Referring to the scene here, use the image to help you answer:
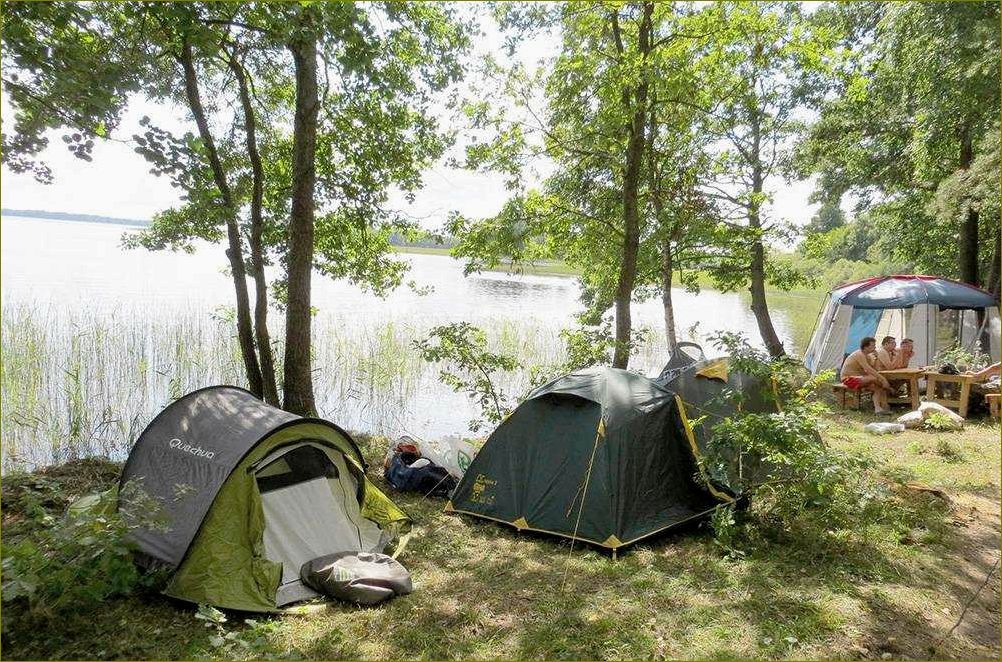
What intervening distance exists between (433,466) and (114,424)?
4942 millimetres

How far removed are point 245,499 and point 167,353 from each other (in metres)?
7.54

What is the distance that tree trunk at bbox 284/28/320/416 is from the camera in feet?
23.2

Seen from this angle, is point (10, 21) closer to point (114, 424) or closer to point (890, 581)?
point (114, 424)

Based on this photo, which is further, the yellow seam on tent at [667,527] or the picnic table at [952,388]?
the picnic table at [952,388]

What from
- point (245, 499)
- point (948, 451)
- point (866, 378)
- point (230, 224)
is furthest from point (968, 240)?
point (245, 499)

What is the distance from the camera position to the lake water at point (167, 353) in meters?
8.52

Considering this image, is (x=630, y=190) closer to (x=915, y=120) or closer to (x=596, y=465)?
(x=596, y=465)

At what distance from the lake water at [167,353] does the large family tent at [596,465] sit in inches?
48.1

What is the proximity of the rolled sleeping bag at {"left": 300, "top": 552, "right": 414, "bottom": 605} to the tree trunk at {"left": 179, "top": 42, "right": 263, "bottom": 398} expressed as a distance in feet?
11.2

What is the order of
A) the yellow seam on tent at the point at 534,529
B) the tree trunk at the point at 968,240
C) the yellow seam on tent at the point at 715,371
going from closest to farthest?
the yellow seam on tent at the point at 534,529 → the yellow seam on tent at the point at 715,371 → the tree trunk at the point at 968,240

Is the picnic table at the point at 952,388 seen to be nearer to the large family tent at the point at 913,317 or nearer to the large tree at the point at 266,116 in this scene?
the large family tent at the point at 913,317

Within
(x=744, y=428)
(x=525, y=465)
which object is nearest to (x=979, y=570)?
(x=744, y=428)

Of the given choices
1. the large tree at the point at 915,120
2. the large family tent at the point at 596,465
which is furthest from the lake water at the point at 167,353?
the large tree at the point at 915,120

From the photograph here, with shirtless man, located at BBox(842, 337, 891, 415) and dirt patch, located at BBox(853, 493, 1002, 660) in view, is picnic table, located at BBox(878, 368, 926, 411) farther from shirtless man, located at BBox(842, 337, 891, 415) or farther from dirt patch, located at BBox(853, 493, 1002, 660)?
dirt patch, located at BBox(853, 493, 1002, 660)
